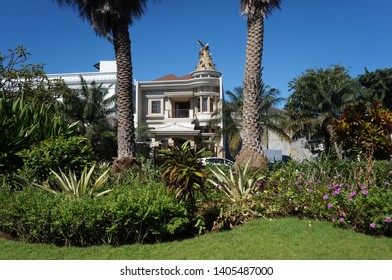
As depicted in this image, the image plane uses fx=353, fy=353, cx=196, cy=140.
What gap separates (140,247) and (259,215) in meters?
2.53

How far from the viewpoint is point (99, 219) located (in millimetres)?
5930

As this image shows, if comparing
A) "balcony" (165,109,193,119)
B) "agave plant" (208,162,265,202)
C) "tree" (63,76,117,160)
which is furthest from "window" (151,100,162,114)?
"agave plant" (208,162,265,202)

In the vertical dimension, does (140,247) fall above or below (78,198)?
below

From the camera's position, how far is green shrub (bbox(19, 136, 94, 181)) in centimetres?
816

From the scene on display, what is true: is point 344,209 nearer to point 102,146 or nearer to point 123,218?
point 123,218

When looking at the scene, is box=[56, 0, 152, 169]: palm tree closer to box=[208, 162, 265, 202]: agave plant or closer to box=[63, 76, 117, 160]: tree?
box=[208, 162, 265, 202]: agave plant

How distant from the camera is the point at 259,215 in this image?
7.07m

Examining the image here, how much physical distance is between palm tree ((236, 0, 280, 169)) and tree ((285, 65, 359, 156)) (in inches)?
655

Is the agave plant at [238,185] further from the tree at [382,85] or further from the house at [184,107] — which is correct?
the tree at [382,85]

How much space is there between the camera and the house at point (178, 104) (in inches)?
1182

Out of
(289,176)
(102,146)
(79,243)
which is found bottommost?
(79,243)

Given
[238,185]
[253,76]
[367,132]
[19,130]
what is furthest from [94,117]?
[238,185]

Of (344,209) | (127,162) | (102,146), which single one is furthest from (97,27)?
(102,146)

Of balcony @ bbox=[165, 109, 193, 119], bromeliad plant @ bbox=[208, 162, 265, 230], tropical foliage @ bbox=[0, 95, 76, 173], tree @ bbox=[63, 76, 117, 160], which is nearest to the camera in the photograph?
bromeliad plant @ bbox=[208, 162, 265, 230]
